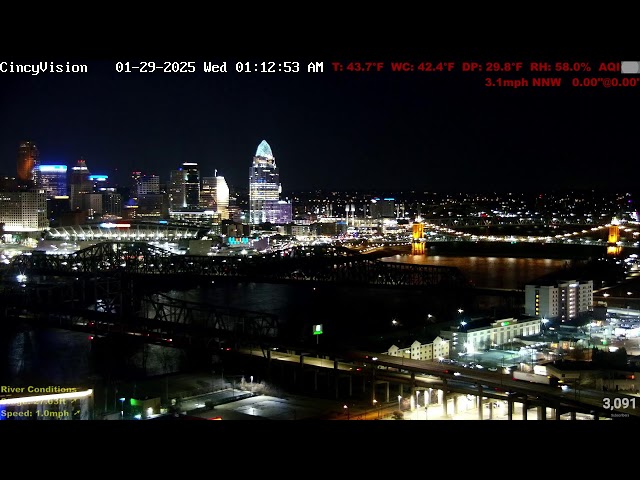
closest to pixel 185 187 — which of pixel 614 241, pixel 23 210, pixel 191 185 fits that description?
pixel 191 185

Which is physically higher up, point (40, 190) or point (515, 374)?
point (40, 190)

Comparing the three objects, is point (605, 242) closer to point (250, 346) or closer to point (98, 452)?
point (250, 346)

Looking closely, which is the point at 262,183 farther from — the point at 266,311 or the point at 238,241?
the point at 266,311

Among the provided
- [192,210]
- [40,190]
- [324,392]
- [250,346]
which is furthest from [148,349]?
[192,210]

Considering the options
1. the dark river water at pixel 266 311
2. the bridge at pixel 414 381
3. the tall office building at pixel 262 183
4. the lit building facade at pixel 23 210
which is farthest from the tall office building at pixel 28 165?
the tall office building at pixel 262 183

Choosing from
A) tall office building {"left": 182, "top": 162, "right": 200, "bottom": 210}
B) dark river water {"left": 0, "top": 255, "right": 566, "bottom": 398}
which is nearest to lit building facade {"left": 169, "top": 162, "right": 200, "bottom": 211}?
tall office building {"left": 182, "top": 162, "right": 200, "bottom": 210}

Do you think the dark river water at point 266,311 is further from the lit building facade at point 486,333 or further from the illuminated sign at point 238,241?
the illuminated sign at point 238,241
